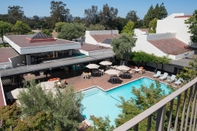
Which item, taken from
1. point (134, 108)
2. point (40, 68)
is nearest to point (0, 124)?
point (134, 108)

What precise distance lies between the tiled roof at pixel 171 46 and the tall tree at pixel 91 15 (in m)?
35.2

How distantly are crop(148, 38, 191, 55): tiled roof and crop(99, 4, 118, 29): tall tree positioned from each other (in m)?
31.3

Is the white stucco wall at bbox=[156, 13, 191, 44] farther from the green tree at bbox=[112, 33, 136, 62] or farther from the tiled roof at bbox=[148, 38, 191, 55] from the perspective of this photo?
the green tree at bbox=[112, 33, 136, 62]

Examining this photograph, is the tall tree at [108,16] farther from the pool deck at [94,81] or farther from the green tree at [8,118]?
the green tree at [8,118]

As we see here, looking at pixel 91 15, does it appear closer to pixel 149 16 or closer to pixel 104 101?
Answer: pixel 149 16

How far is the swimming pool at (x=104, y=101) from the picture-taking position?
15.1 meters

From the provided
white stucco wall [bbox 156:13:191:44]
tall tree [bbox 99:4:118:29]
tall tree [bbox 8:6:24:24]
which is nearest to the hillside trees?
tall tree [bbox 99:4:118:29]

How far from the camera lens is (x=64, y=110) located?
9281mm

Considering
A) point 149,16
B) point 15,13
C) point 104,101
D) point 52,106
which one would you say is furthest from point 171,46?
point 15,13

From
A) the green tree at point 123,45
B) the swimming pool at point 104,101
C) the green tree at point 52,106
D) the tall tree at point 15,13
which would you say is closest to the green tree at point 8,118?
the green tree at point 52,106

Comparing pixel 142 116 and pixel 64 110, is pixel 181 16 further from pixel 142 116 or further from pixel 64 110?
pixel 142 116

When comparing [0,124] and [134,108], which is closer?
[0,124]

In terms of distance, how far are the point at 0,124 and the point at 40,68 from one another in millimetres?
14240

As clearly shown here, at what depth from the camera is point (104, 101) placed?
17.5 metres
